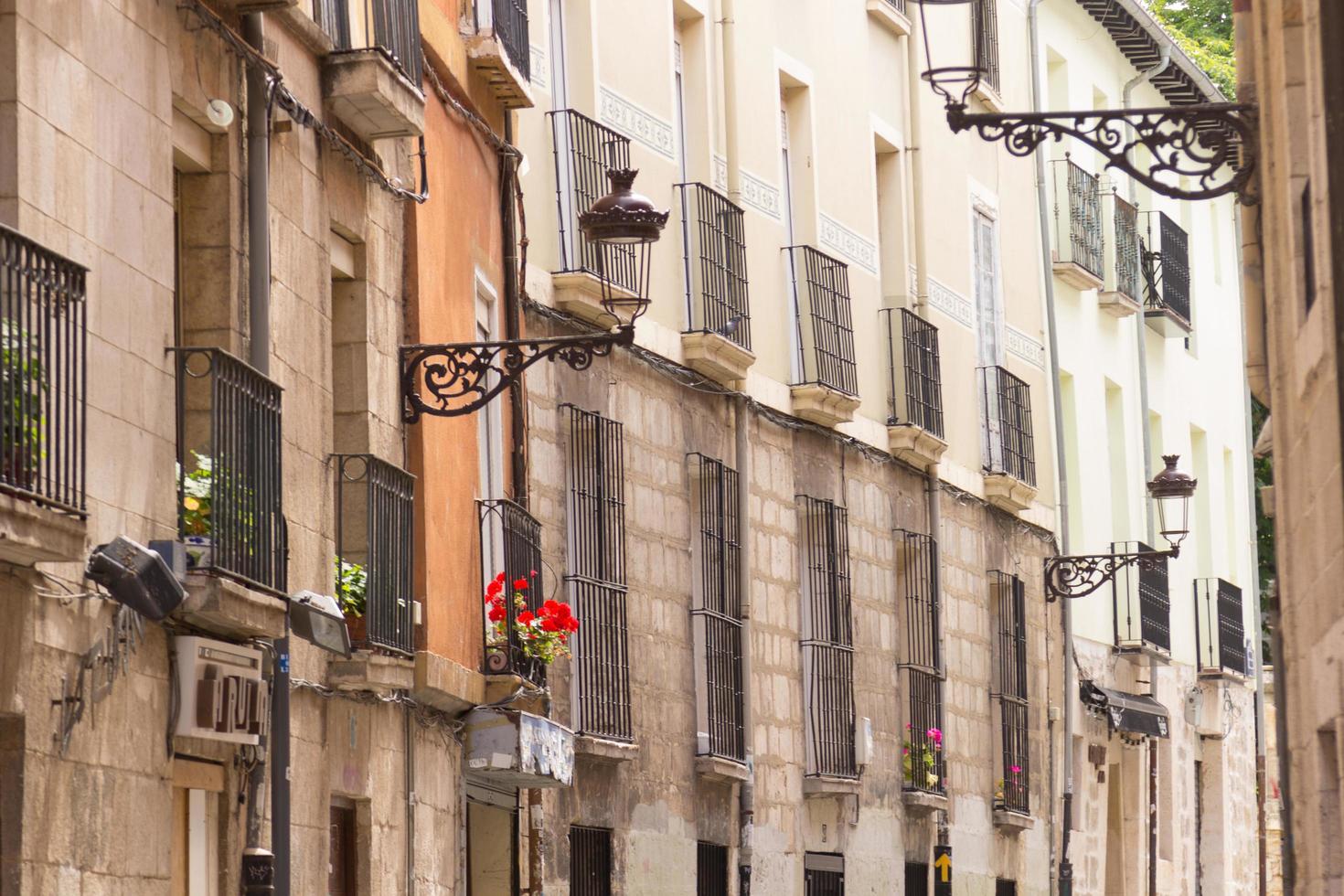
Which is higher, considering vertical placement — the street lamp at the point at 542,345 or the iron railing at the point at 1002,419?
the iron railing at the point at 1002,419

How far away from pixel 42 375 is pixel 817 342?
12168 mm

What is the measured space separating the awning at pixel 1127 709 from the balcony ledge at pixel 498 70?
1197cm

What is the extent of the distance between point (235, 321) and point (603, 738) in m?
5.64

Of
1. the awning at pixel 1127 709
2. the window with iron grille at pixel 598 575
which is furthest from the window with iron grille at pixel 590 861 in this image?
the awning at pixel 1127 709

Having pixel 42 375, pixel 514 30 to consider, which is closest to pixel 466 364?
pixel 514 30

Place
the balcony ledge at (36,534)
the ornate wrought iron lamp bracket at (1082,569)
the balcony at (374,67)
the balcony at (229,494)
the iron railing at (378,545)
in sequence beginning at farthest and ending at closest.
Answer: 1. the ornate wrought iron lamp bracket at (1082,569)
2. the balcony at (374,67)
3. the iron railing at (378,545)
4. the balcony at (229,494)
5. the balcony ledge at (36,534)

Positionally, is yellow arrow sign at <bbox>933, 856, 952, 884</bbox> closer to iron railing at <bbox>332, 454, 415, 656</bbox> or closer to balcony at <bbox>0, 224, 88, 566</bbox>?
iron railing at <bbox>332, 454, 415, 656</bbox>

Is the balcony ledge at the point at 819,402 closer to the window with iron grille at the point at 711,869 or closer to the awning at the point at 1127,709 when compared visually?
the window with iron grille at the point at 711,869

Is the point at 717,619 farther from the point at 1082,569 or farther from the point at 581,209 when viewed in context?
the point at 1082,569

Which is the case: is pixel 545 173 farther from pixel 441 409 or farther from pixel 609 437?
pixel 441 409

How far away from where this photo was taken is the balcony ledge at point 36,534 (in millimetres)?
8016

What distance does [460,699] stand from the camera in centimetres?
1389

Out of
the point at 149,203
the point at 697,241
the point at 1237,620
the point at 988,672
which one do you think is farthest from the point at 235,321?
the point at 1237,620

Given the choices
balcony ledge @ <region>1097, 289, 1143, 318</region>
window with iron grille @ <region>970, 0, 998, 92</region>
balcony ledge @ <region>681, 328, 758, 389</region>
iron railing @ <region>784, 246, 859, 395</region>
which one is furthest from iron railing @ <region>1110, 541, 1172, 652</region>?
balcony ledge @ <region>681, 328, 758, 389</region>
